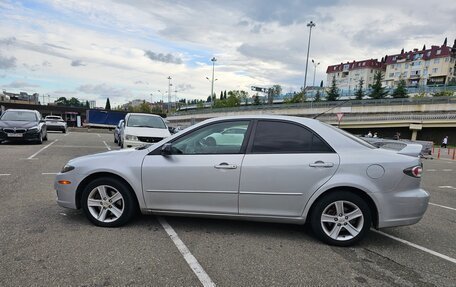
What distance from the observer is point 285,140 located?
13.2ft

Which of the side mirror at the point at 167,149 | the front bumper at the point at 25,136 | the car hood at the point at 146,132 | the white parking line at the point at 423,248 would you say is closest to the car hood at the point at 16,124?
the front bumper at the point at 25,136

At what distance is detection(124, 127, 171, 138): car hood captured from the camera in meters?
10.4

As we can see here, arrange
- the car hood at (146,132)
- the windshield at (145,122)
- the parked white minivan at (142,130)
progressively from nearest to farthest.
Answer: the parked white minivan at (142,130) → the car hood at (146,132) → the windshield at (145,122)

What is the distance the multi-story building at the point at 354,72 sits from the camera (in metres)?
118

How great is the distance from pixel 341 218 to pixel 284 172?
2.98 ft

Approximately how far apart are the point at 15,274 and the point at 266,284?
231cm

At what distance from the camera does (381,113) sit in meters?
45.1

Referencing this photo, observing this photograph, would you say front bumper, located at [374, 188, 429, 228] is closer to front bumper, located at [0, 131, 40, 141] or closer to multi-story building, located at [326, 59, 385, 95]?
front bumper, located at [0, 131, 40, 141]

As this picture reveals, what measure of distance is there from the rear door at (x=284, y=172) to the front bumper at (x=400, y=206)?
729mm

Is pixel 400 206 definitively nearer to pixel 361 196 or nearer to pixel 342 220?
pixel 361 196

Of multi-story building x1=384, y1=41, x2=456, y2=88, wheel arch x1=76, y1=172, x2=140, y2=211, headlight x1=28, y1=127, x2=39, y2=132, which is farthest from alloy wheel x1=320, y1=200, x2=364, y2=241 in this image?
multi-story building x1=384, y1=41, x2=456, y2=88

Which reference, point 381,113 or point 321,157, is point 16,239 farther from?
point 381,113

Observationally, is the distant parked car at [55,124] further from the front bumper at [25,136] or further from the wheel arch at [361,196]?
the wheel arch at [361,196]

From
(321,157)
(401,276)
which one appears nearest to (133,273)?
(321,157)
